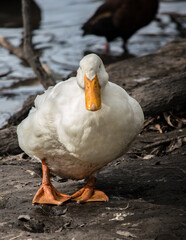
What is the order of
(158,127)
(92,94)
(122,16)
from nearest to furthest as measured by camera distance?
1. (92,94)
2. (158,127)
3. (122,16)

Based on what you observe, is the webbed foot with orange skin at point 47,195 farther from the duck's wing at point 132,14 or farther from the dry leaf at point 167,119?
the duck's wing at point 132,14

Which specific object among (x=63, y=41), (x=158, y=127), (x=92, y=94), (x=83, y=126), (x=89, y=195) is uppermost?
(x=92, y=94)

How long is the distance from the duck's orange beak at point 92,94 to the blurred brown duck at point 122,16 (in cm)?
673

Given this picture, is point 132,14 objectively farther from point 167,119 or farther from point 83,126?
point 83,126

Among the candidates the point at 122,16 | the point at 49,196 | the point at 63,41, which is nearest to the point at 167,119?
the point at 49,196

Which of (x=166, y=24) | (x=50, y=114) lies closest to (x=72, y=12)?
(x=166, y=24)

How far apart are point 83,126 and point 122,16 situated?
6.78 m

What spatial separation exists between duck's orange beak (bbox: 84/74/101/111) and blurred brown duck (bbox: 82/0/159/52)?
6.73 m

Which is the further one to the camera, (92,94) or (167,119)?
(167,119)

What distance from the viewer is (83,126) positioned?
3.14 metres

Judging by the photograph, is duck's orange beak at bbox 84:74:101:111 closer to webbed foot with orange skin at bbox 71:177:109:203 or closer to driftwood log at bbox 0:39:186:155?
webbed foot with orange skin at bbox 71:177:109:203

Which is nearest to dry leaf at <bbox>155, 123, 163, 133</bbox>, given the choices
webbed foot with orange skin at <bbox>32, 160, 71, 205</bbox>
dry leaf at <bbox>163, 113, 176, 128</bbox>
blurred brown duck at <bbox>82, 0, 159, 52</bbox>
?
dry leaf at <bbox>163, 113, 176, 128</bbox>

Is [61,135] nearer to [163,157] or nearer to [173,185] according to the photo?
[173,185]

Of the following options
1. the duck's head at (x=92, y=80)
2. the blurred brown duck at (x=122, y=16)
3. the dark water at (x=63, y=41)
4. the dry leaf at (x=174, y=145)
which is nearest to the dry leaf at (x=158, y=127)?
the dry leaf at (x=174, y=145)
